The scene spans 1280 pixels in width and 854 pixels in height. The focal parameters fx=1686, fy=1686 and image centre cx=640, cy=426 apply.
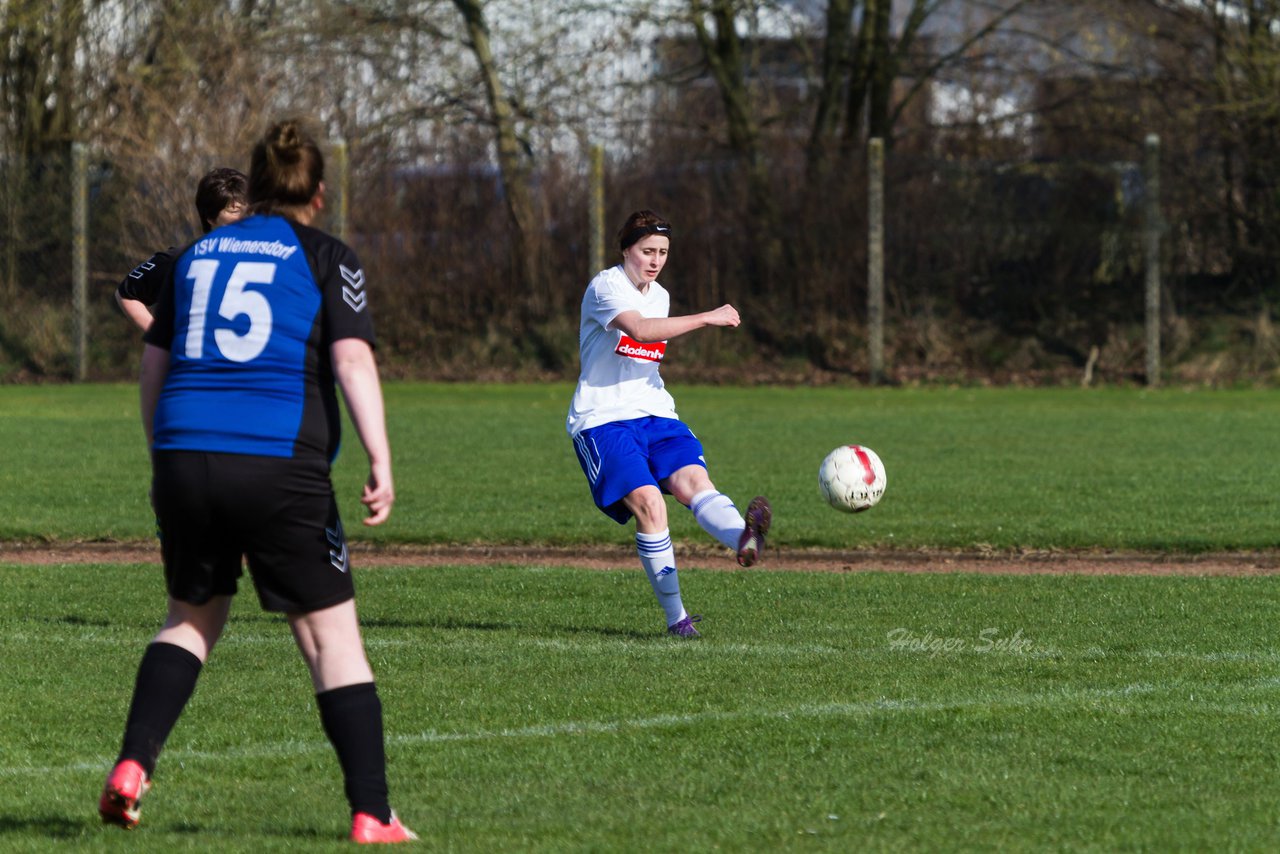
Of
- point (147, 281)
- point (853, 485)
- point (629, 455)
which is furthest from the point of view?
point (853, 485)

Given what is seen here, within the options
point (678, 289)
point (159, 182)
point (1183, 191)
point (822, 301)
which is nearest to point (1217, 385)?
point (1183, 191)

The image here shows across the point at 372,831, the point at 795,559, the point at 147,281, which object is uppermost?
the point at 147,281

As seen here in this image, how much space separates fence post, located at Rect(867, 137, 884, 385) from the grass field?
921 cm

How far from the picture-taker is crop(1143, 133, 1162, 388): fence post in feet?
67.4

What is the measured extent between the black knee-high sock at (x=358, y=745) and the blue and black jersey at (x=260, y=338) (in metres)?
0.59

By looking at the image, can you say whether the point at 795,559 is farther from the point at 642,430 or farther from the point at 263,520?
the point at 263,520

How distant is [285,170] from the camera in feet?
13.4

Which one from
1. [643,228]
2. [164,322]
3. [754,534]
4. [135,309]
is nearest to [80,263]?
[135,309]

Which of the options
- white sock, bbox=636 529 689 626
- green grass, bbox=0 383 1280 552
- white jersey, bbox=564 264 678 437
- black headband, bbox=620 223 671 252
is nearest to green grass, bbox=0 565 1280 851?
white sock, bbox=636 529 689 626

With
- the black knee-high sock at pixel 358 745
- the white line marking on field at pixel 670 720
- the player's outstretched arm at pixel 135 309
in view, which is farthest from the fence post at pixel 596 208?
the black knee-high sock at pixel 358 745

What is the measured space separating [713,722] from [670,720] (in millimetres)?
143

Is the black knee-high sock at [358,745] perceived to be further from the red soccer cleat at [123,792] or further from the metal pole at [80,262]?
the metal pole at [80,262]

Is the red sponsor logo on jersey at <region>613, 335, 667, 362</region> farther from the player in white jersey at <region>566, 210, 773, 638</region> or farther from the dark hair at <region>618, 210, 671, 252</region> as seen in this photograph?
the dark hair at <region>618, 210, 671, 252</region>

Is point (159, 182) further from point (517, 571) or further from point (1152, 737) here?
point (1152, 737)
